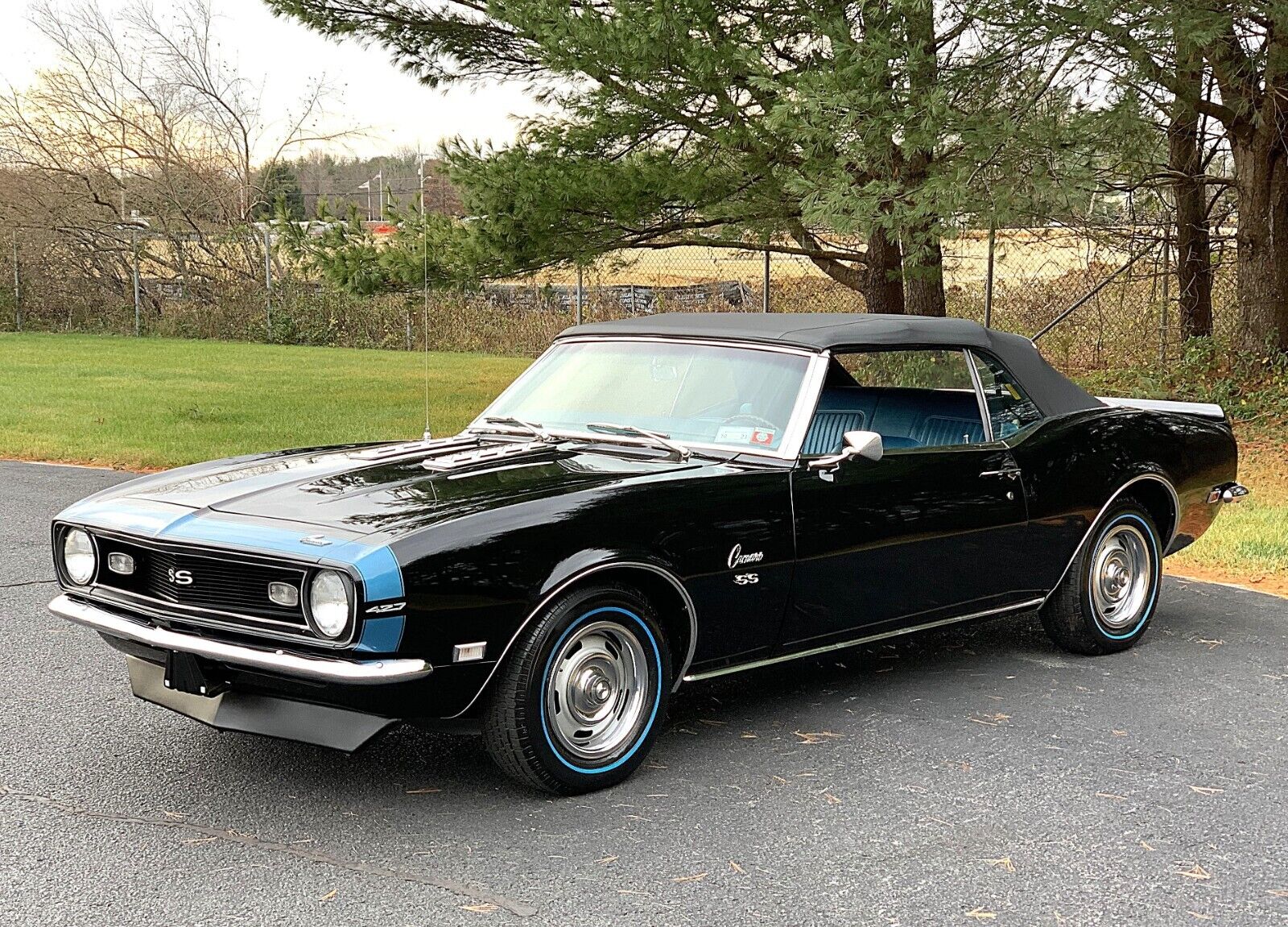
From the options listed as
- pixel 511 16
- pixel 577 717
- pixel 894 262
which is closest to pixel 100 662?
pixel 577 717

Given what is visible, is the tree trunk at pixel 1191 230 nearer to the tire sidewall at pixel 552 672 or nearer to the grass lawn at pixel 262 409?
the grass lawn at pixel 262 409

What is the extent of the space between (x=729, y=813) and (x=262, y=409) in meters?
12.8

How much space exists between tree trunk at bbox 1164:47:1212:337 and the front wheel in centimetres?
1177

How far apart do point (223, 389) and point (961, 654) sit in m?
14.2

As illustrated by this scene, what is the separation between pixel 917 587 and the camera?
538cm

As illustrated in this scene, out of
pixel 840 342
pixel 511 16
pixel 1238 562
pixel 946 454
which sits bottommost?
pixel 1238 562

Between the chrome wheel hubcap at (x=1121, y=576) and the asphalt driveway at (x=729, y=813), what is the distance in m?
0.44

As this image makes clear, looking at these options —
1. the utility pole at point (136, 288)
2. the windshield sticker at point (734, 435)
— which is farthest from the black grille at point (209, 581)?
the utility pole at point (136, 288)

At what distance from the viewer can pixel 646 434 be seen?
5270 mm

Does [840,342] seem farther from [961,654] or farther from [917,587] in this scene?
[961,654]

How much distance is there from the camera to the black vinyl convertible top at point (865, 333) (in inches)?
215

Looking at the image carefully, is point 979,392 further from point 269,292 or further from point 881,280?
point 269,292

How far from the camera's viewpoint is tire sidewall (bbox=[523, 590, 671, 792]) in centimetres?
421

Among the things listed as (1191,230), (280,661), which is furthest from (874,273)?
(280,661)
